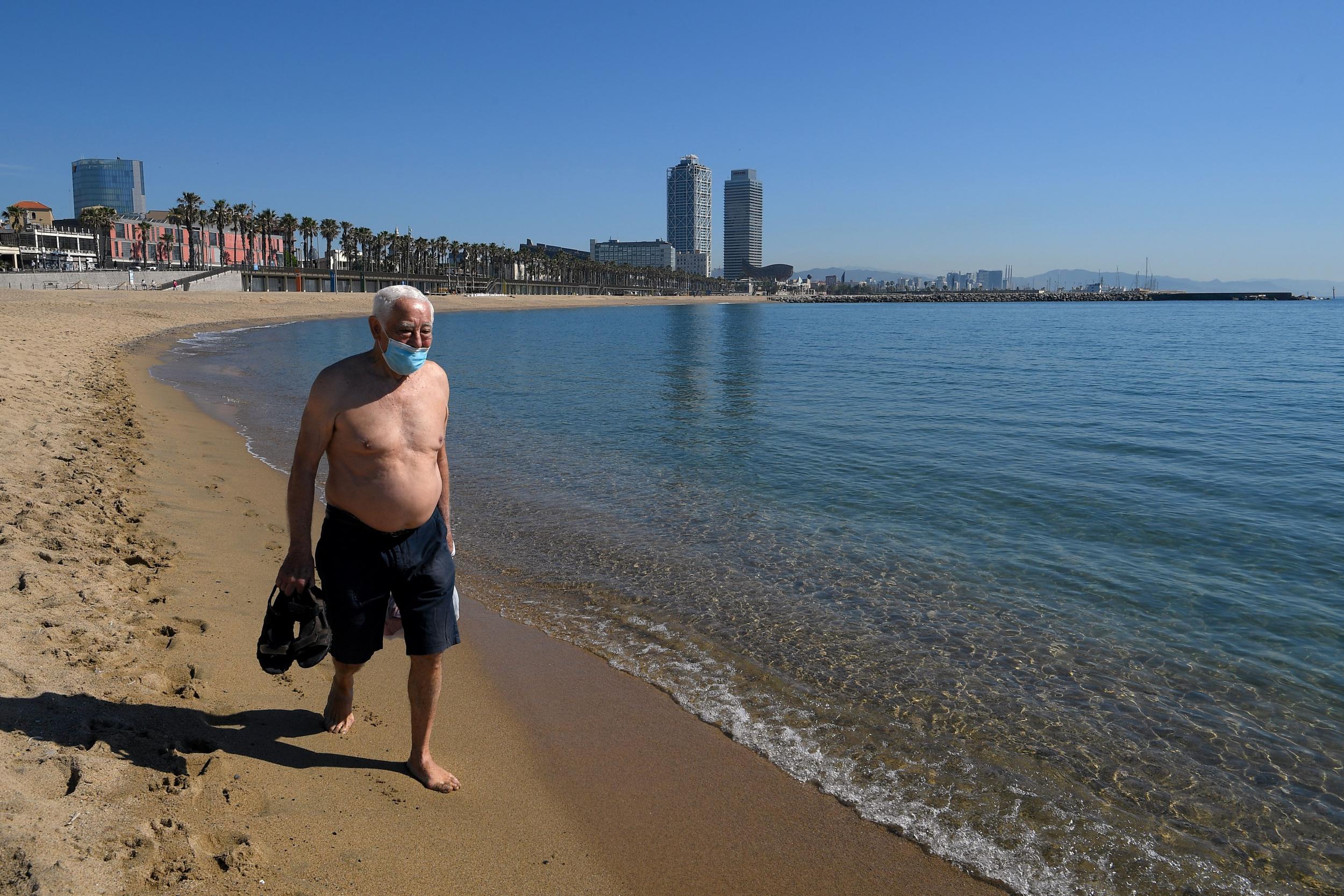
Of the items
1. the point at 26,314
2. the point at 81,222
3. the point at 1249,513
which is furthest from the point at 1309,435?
the point at 81,222

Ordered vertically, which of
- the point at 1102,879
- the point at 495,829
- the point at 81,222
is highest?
the point at 81,222

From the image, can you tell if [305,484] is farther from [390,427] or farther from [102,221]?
[102,221]

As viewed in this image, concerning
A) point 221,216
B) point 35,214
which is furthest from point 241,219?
Answer: point 35,214

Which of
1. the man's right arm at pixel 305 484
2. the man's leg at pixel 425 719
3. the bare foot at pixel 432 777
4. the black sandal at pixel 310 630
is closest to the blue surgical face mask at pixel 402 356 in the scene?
the man's right arm at pixel 305 484

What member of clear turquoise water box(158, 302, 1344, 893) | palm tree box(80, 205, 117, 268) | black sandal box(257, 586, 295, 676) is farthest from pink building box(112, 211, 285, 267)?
black sandal box(257, 586, 295, 676)

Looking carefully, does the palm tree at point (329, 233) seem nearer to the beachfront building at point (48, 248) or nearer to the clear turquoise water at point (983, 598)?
the beachfront building at point (48, 248)

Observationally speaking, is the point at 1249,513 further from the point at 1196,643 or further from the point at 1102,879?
the point at 1102,879

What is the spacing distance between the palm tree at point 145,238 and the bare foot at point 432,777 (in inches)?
4638

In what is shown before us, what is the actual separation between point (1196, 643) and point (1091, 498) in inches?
196

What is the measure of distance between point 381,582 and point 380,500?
37cm

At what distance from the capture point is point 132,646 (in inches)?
186

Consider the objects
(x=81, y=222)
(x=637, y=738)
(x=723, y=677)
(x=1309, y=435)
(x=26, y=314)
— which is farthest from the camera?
(x=81, y=222)

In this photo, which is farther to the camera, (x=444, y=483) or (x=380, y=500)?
(x=444, y=483)

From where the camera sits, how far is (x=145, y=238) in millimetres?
105438
